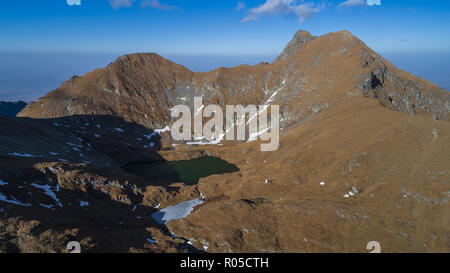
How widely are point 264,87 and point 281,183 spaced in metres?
111

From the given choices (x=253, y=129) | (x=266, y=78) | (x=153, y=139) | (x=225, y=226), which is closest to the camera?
(x=225, y=226)

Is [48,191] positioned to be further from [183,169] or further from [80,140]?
[80,140]

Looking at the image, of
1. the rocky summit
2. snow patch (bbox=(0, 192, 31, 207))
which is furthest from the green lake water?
snow patch (bbox=(0, 192, 31, 207))

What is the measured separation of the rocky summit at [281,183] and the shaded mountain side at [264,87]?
4.35 feet

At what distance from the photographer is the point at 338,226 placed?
157 feet

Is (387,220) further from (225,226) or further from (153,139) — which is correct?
(153,139)

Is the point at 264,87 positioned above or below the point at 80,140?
above

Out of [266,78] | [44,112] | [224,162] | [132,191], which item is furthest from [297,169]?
[44,112]

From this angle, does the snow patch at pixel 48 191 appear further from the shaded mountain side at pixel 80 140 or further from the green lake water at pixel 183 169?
the green lake water at pixel 183 169

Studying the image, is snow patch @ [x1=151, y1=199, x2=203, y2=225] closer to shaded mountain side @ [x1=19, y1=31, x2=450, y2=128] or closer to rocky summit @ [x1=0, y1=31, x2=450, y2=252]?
rocky summit @ [x1=0, y1=31, x2=450, y2=252]

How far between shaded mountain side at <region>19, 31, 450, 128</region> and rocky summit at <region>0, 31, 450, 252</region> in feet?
4.35

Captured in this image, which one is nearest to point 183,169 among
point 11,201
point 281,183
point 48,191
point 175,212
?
point 175,212

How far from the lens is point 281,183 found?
7562 centimetres

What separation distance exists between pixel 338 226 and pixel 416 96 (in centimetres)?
11907
